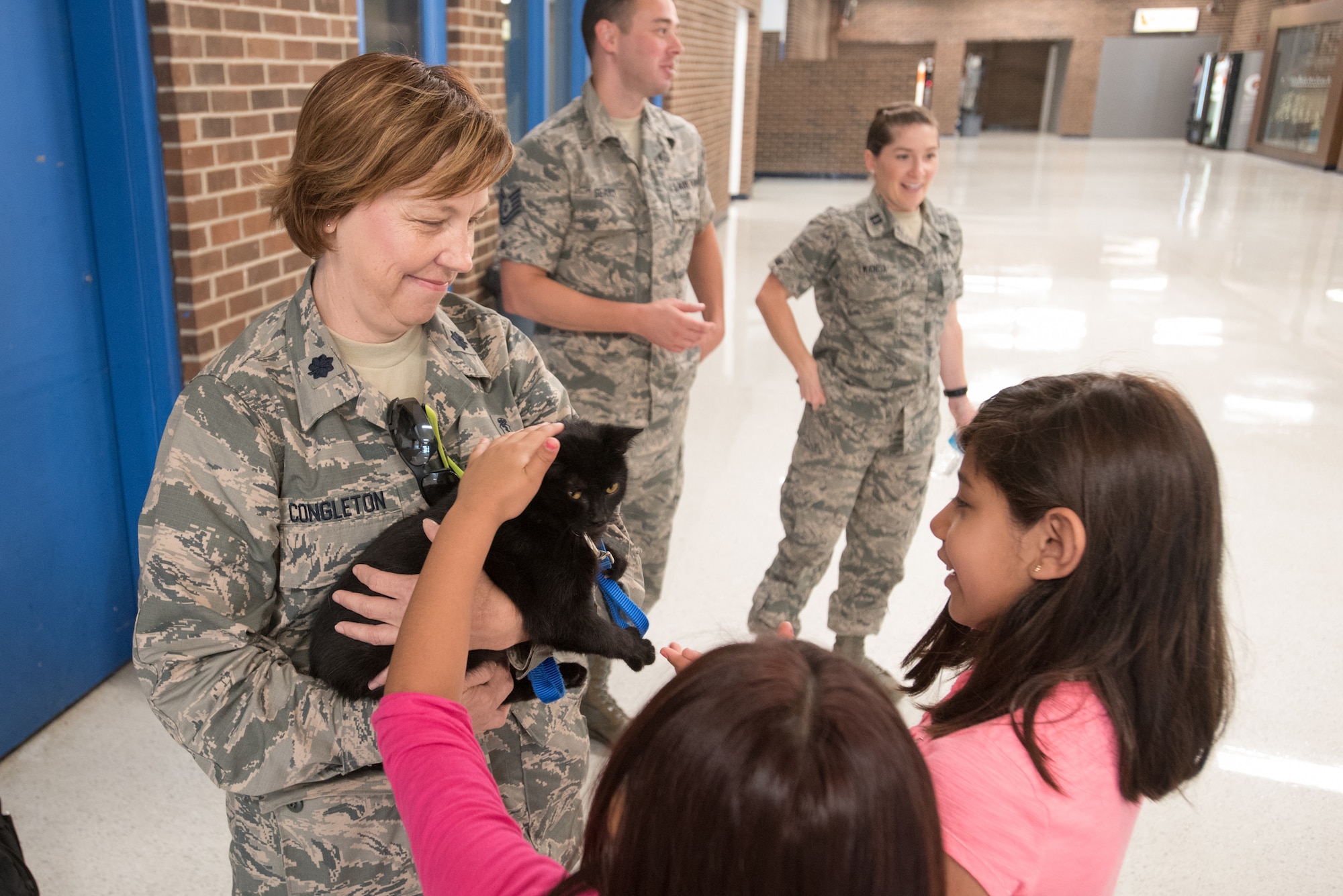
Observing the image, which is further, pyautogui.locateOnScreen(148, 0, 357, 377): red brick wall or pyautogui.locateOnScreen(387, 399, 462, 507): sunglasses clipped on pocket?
pyautogui.locateOnScreen(148, 0, 357, 377): red brick wall

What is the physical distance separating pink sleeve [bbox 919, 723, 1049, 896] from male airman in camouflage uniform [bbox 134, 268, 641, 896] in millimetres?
655

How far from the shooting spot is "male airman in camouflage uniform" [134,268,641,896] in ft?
3.53

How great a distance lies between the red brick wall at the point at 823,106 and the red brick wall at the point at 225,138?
13.7 m

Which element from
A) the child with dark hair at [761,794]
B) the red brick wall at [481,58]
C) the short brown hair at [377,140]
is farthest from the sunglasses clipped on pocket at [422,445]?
the red brick wall at [481,58]

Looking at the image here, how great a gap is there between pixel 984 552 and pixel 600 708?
1747 mm

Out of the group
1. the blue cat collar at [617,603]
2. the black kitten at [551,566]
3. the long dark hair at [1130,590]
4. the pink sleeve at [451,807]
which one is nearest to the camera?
the pink sleeve at [451,807]

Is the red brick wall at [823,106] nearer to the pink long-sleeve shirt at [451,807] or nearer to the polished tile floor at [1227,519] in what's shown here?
the polished tile floor at [1227,519]

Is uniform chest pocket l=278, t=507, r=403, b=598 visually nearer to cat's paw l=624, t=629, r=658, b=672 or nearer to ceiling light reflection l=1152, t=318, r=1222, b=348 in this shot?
cat's paw l=624, t=629, r=658, b=672

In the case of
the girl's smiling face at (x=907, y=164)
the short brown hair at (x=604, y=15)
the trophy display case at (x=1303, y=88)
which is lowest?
the girl's smiling face at (x=907, y=164)

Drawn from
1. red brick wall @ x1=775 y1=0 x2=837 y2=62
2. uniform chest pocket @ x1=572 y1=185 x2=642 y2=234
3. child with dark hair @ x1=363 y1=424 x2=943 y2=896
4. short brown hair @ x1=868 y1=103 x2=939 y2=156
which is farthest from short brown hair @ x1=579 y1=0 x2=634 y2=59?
red brick wall @ x1=775 y1=0 x2=837 y2=62

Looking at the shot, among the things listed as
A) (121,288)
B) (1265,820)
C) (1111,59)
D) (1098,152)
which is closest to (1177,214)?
(1098,152)

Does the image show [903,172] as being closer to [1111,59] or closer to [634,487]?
[634,487]

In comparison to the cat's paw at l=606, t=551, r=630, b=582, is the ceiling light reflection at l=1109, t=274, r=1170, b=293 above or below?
below

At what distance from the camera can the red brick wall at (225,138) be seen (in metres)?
2.43
